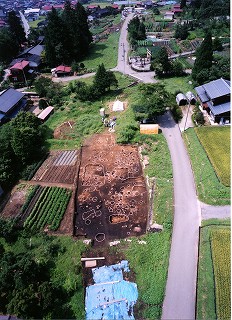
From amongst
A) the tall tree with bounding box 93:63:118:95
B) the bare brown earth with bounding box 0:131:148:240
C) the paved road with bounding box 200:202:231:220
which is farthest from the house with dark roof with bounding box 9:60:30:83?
the paved road with bounding box 200:202:231:220

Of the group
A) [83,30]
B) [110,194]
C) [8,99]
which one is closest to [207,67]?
[110,194]

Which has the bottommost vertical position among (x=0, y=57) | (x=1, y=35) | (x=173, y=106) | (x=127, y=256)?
(x=127, y=256)

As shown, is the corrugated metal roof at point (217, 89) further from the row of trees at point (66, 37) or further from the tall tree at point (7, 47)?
the tall tree at point (7, 47)

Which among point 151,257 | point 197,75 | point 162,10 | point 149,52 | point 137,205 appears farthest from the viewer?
point 162,10

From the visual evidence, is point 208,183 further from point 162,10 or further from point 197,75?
point 162,10

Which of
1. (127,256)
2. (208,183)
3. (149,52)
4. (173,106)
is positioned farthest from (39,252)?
(149,52)

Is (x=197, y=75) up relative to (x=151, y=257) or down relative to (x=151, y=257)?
up

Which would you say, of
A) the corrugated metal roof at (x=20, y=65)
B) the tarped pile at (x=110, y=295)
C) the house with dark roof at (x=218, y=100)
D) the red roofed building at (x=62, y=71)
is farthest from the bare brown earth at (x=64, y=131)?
the corrugated metal roof at (x=20, y=65)
